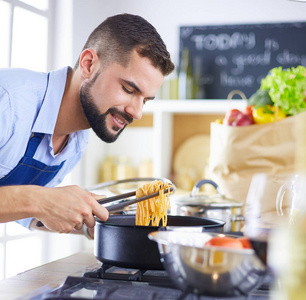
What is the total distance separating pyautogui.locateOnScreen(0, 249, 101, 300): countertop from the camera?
0.84 m

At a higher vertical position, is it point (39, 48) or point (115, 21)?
point (39, 48)

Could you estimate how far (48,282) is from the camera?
0.95 metres

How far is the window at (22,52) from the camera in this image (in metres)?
3.00

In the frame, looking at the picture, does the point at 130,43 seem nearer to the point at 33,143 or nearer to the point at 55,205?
the point at 33,143

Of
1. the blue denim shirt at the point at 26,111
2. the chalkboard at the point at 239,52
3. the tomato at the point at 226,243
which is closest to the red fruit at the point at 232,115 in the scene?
the blue denim shirt at the point at 26,111

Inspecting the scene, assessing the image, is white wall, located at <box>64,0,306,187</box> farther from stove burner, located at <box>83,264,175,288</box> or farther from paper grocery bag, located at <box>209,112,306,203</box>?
stove burner, located at <box>83,264,175,288</box>

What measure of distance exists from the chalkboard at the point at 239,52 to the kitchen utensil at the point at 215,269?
308 centimetres

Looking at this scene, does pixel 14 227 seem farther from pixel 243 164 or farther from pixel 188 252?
pixel 188 252

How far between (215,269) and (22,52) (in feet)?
9.22

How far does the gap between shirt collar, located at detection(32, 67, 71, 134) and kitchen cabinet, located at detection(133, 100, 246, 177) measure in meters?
1.98

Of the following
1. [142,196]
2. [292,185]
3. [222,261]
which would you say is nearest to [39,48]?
[142,196]

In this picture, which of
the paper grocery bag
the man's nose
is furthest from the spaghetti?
the paper grocery bag

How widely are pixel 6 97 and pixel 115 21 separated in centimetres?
48

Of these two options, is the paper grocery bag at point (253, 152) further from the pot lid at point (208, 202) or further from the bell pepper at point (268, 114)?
the pot lid at point (208, 202)
